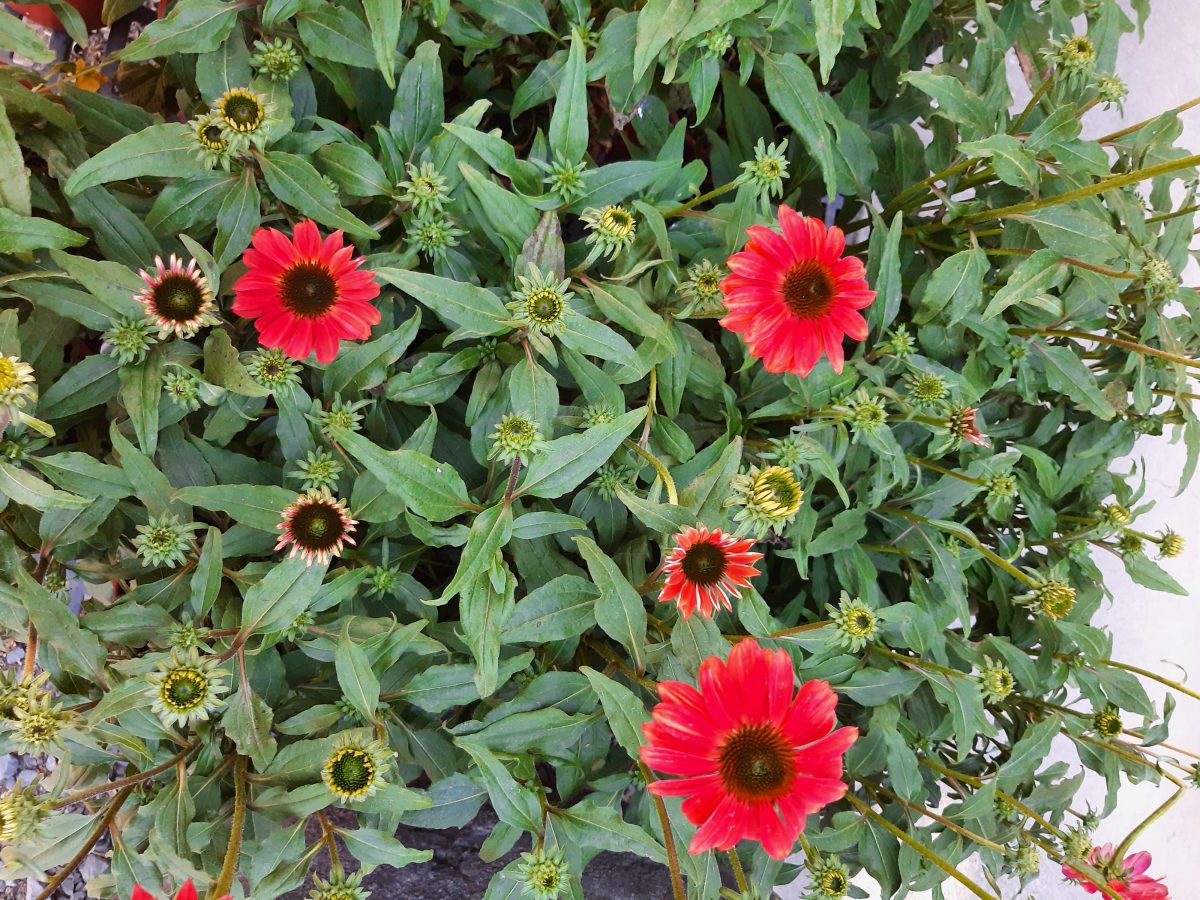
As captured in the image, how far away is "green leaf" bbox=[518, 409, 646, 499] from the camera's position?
79 centimetres

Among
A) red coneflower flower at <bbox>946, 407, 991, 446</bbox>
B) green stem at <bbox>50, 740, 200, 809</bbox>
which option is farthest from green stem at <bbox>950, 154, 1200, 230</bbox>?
green stem at <bbox>50, 740, 200, 809</bbox>

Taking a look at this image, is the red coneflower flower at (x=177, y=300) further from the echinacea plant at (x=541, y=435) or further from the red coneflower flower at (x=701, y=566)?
the red coneflower flower at (x=701, y=566)

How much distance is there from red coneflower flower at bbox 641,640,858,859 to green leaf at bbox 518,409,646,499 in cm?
22

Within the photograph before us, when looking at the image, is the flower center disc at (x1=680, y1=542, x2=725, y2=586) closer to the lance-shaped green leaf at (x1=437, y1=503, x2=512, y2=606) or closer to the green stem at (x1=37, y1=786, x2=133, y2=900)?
the lance-shaped green leaf at (x1=437, y1=503, x2=512, y2=606)

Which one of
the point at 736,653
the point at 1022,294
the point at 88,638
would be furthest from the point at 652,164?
the point at 88,638

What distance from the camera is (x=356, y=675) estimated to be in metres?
0.79

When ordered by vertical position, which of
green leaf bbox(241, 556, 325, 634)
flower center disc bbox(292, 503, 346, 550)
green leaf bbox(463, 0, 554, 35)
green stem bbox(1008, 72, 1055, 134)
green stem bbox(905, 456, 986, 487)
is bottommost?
green leaf bbox(241, 556, 325, 634)

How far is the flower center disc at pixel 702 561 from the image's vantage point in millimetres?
764

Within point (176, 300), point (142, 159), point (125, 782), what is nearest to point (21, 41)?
point (142, 159)

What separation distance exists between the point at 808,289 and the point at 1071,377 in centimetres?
49

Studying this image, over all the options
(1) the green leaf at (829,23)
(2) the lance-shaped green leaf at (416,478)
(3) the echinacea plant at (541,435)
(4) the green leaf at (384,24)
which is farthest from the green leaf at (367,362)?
(1) the green leaf at (829,23)

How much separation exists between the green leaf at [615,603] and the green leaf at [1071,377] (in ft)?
2.11

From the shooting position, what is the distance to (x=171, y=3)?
1015 millimetres

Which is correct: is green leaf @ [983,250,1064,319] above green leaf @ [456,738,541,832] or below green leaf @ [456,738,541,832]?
above
